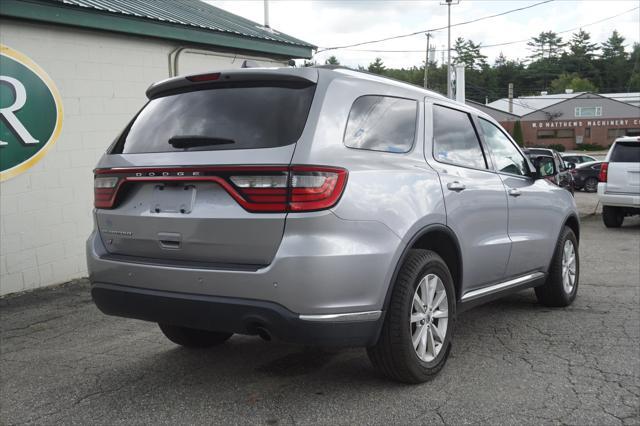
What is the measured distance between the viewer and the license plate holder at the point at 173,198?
3656mm

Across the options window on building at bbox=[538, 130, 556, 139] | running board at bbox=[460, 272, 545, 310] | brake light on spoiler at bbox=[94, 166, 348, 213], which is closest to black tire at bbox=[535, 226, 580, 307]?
running board at bbox=[460, 272, 545, 310]

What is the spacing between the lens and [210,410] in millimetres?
3748

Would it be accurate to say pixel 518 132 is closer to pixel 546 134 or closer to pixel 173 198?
pixel 546 134

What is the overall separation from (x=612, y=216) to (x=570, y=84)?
10411cm

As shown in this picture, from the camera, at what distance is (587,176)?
2655cm

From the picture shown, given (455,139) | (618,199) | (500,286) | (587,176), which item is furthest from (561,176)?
(587,176)

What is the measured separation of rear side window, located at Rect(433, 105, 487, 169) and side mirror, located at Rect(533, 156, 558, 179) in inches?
43.0

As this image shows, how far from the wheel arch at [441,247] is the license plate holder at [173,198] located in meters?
1.20

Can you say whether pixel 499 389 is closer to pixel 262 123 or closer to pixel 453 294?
pixel 453 294

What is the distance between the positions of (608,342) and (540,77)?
12338 centimetres

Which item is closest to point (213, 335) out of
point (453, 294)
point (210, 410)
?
point (210, 410)

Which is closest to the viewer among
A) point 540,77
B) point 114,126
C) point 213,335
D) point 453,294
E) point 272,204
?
point 272,204

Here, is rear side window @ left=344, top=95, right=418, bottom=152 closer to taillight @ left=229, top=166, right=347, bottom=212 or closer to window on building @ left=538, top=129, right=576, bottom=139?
taillight @ left=229, top=166, right=347, bottom=212

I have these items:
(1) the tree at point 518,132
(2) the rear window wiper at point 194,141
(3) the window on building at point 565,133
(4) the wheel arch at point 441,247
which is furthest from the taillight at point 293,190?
(3) the window on building at point 565,133
